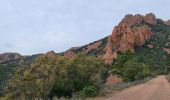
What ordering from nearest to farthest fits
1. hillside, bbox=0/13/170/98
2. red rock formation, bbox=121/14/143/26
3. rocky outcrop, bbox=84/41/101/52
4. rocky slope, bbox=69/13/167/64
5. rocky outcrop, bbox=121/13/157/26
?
hillside, bbox=0/13/170/98
rocky slope, bbox=69/13/167/64
rocky outcrop, bbox=84/41/101/52
red rock formation, bbox=121/14/143/26
rocky outcrop, bbox=121/13/157/26

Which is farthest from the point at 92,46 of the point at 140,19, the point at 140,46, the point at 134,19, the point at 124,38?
the point at 124,38

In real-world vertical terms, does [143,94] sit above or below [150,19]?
below

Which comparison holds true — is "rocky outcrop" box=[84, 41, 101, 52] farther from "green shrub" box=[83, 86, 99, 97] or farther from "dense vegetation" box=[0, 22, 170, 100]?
"green shrub" box=[83, 86, 99, 97]

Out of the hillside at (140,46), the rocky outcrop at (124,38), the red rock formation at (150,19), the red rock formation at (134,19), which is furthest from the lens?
the red rock formation at (150,19)

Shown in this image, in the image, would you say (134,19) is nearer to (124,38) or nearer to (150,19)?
(150,19)

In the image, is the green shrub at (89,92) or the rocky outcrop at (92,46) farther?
the rocky outcrop at (92,46)

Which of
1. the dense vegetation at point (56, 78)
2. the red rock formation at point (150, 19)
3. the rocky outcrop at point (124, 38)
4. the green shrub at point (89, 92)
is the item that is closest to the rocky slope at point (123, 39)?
the rocky outcrop at point (124, 38)

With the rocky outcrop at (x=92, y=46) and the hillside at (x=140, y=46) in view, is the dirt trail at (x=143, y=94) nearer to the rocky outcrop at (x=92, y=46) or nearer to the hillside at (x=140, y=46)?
the hillside at (x=140, y=46)

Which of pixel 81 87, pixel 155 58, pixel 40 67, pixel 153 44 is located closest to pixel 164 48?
pixel 153 44

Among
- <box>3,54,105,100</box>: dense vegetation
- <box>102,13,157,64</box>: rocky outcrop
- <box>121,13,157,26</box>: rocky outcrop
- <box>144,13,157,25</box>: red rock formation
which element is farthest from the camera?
<box>144,13,157,25</box>: red rock formation

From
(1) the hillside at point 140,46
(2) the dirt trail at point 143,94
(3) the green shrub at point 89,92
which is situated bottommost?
(2) the dirt trail at point 143,94

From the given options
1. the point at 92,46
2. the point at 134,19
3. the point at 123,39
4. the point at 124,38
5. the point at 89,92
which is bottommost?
the point at 89,92

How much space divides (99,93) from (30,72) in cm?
1031

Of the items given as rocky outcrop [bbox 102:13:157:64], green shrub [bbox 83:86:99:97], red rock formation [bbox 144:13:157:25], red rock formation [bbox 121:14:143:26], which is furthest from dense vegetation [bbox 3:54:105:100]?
red rock formation [bbox 144:13:157:25]
